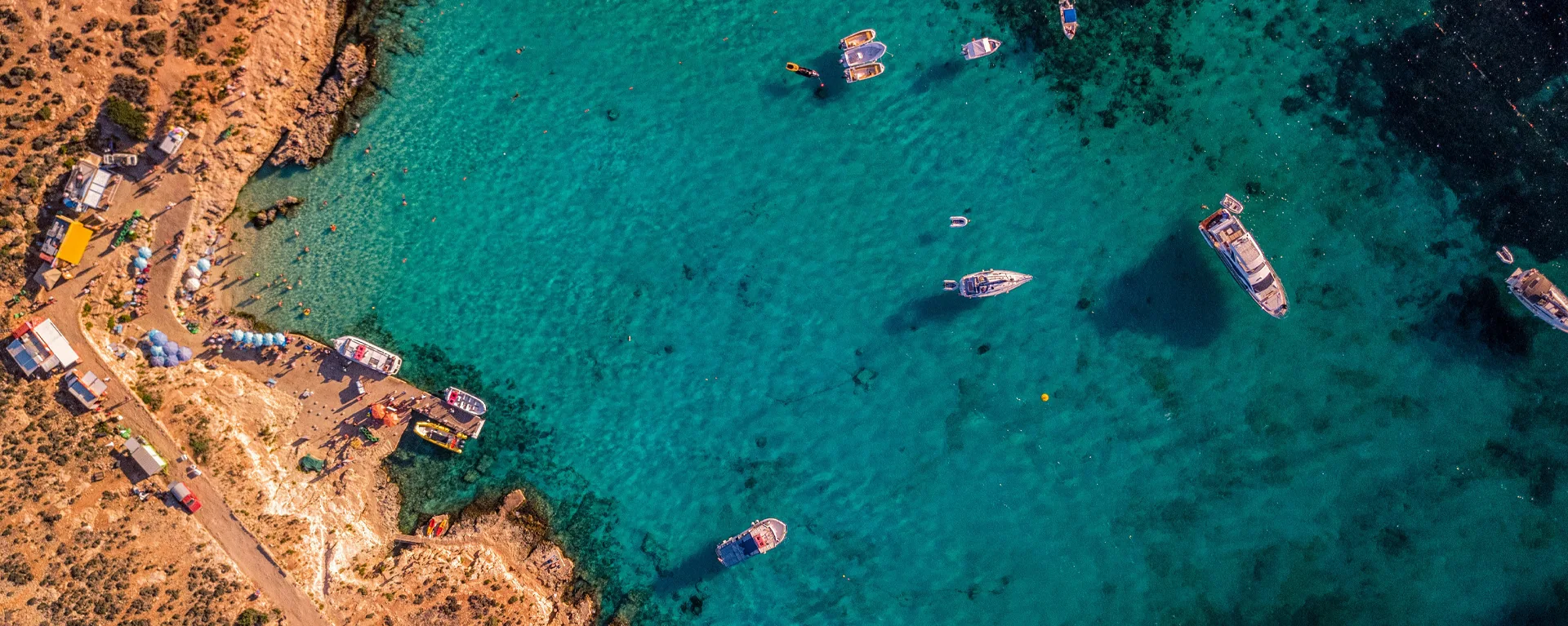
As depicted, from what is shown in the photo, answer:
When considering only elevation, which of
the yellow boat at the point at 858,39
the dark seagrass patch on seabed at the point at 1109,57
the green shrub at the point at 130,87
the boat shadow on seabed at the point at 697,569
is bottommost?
the boat shadow on seabed at the point at 697,569

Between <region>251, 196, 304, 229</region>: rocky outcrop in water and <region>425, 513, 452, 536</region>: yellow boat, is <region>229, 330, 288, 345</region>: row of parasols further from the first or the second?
<region>425, 513, 452, 536</region>: yellow boat

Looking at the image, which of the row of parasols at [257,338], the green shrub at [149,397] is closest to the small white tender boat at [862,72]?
the row of parasols at [257,338]

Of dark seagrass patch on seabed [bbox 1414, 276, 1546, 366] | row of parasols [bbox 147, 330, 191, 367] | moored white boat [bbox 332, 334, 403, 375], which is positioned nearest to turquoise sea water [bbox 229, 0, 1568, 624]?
dark seagrass patch on seabed [bbox 1414, 276, 1546, 366]

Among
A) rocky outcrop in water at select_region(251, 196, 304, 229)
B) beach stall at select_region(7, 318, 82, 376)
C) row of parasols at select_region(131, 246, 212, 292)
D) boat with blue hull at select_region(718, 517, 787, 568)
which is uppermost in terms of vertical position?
rocky outcrop in water at select_region(251, 196, 304, 229)

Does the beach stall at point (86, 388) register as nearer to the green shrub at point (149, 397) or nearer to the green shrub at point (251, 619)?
the green shrub at point (149, 397)

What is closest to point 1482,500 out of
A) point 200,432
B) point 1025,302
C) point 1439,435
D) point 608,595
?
point 1439,435

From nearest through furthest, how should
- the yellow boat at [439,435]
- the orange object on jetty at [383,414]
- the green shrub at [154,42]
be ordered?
1. the green shrub at [154,42]
2. the orange object on jetty at [383,414]
3. the yellow boat at [439,435]
